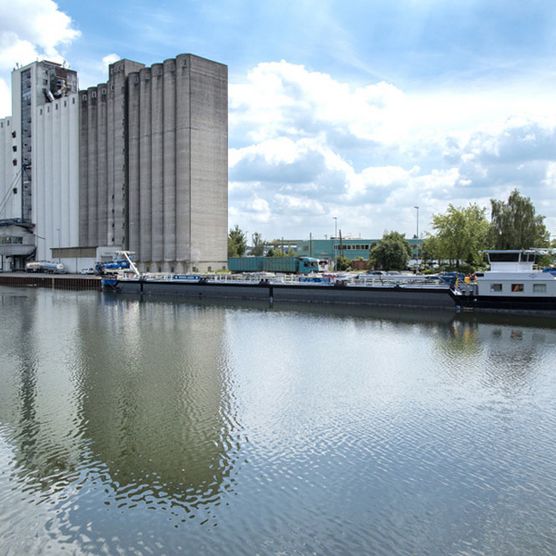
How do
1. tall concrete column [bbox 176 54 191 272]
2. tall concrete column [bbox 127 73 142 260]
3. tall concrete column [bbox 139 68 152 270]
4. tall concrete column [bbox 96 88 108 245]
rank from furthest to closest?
1. tall concrete column [bbox 96 88 108 245]
2. tall concrete column [bbox 127 73 142 260]
3. tall concrete column [bbox 139 68 152 270]
4. tall concrete column [bbox 176 54 191 272]

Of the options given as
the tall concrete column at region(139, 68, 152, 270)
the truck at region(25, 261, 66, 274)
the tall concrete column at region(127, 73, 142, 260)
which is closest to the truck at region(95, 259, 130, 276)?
the tall concrete column at region(139, 68, 152, 270)

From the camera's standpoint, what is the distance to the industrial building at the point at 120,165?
81.7m

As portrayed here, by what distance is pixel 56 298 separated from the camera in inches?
2425

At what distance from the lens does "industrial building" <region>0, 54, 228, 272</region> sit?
3216 inches

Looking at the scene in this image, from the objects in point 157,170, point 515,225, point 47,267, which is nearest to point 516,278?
point 515,225

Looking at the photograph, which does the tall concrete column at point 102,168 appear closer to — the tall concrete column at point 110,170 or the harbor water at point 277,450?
the tall concrete column at point 110,170

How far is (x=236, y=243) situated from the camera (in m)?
131

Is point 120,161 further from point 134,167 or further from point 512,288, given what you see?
point 512,288

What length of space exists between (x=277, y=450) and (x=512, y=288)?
35294 millimetres

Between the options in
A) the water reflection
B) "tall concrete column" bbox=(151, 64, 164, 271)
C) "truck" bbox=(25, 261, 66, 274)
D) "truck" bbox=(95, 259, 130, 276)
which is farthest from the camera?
"truck" bbox=(25, 261, 66, 274)

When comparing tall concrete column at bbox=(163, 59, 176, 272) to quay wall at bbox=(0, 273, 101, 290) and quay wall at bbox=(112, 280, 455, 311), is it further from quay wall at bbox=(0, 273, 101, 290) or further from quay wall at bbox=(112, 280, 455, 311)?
quay wall at bbox=(112, 280, 455, 311)

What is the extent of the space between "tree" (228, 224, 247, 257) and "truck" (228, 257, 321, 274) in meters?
30.5

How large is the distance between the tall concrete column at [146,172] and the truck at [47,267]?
18568mm

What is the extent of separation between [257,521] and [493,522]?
4.64 metres
